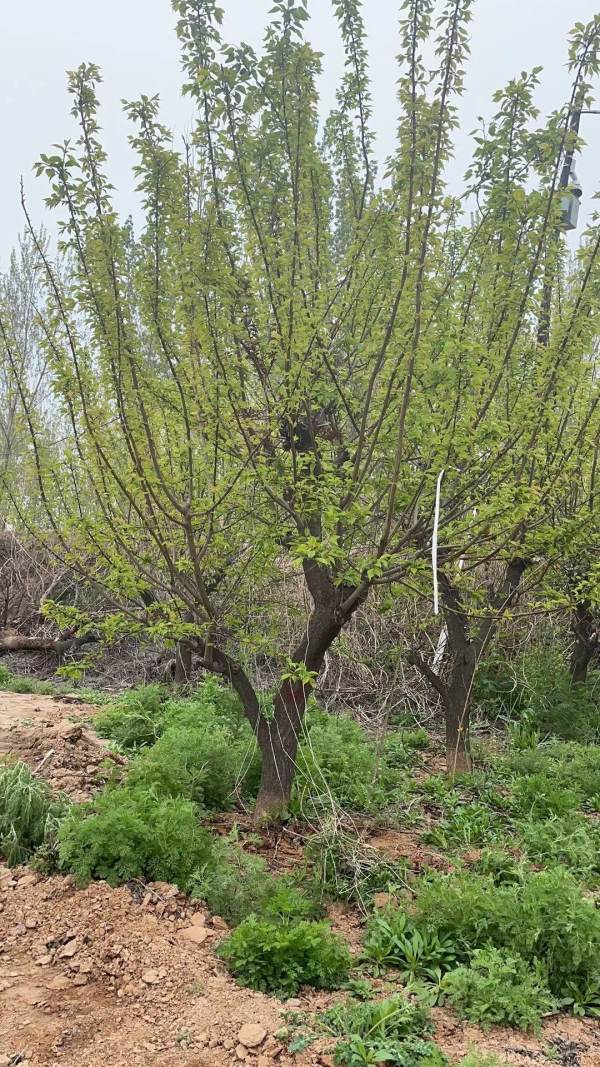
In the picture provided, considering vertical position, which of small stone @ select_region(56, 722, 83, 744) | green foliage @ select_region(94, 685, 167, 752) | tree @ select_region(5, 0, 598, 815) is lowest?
green foliage @ select_region(94, 685, 167, 752)

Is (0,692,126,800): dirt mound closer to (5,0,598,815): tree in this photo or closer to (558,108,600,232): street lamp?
(5,0,598,815): tree

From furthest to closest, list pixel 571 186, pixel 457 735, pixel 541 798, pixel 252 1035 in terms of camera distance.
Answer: pixel 457 735 → pixel 541 798 → pixel 571 186 → pixel 252 1035

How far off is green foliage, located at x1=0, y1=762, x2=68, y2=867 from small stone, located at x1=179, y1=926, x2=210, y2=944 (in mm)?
851

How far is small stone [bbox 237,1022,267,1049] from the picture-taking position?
102 inches

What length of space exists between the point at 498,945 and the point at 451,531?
1.89 meters

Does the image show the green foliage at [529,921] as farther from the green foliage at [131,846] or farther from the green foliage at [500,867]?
the green foliage at [131,846]

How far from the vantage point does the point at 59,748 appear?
513cm

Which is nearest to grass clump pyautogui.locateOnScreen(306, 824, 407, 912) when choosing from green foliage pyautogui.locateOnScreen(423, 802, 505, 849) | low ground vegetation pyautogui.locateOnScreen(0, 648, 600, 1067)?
low ground vegetation pyautogui.locateOnScreen(0, 648, 600, 1067)

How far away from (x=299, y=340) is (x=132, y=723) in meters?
3.76

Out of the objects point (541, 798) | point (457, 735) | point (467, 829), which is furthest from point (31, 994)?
point (457, 735)

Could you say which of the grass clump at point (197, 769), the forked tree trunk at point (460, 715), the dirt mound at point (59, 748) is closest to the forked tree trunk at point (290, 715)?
the grass clump at point (197, 769)

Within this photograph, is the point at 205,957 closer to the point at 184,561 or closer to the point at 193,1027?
the point at 193,1027

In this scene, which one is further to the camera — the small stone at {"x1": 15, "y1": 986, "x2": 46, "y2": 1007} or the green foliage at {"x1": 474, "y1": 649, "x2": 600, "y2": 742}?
the green foliage at {"x1": 474, "y1": 649, "x2": 600, "y2": 742}

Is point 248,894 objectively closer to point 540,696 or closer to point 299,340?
point 299,340
